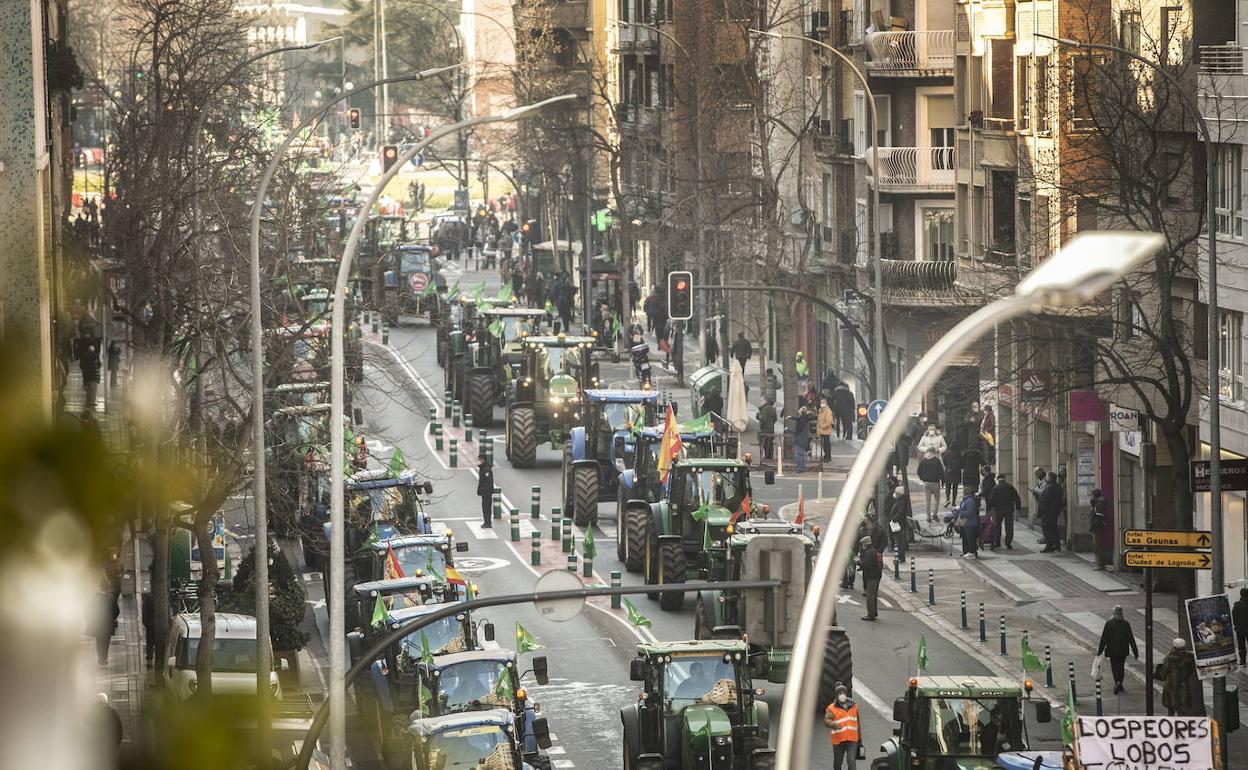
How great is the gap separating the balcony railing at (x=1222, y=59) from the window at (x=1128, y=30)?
3005mm

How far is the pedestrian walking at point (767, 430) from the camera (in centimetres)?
4984

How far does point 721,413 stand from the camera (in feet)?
179

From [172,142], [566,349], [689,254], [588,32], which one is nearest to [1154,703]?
[172,142]

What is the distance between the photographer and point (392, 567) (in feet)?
97.7

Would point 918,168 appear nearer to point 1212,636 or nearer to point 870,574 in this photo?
point 870,574

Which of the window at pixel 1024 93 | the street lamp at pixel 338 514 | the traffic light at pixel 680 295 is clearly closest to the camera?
the street lamp at pixel 338 514

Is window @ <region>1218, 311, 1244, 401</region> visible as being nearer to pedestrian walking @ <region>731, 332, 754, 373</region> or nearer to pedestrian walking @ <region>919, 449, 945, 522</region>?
pedestrian walking @ <region>919, 449, 945, 522</region>

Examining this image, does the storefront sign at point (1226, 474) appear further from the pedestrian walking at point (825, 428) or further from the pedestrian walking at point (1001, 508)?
the pedestrian walking at point (825, 428)

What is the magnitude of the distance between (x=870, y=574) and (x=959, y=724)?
1258 centimetres

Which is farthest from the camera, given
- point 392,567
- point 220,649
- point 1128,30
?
point 1128,30

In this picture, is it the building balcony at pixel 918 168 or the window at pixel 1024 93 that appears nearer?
the window at pixel 1024 93

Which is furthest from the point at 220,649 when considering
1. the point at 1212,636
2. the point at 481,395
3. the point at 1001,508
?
the point at 481,395

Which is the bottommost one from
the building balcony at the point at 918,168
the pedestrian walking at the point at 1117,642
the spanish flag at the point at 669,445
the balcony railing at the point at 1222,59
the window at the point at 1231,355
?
Result: the pedestrian walking at the point at 1117,642

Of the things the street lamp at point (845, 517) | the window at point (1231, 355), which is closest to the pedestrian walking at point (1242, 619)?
the window at point (1231, 355)
